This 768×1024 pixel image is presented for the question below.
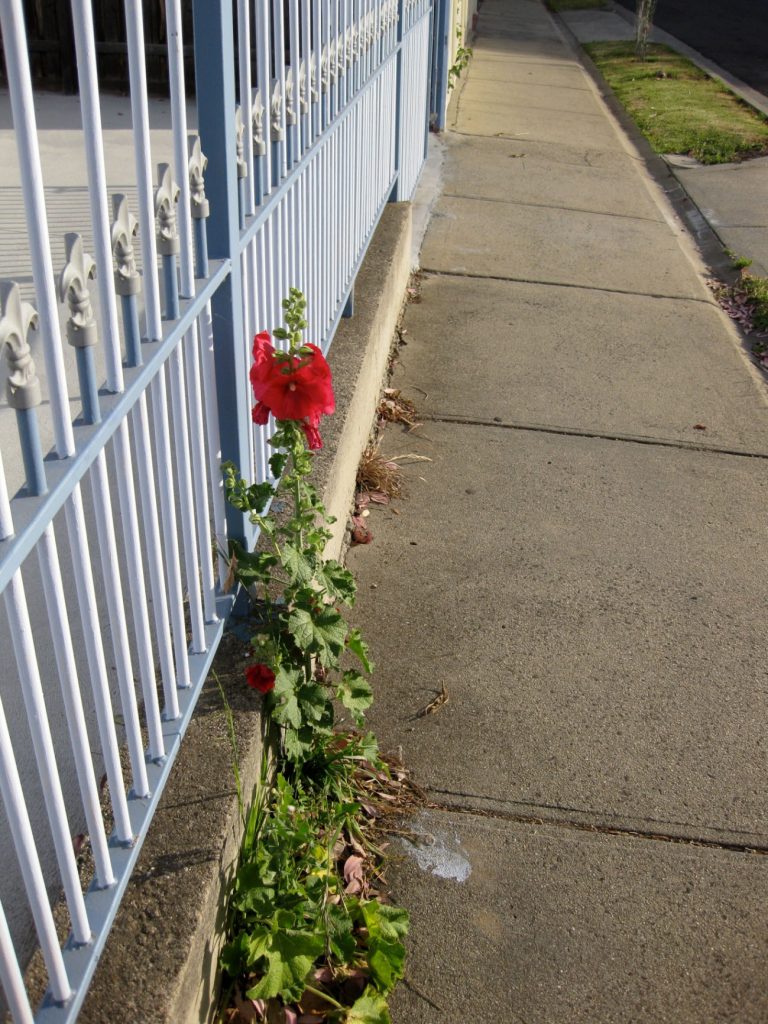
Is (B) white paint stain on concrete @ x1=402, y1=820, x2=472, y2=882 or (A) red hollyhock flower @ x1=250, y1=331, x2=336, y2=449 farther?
(B) white paint stain on concrete @ x1=402, y1=820, x2=472, y2=882

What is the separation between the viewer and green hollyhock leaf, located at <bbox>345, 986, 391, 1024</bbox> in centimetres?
213

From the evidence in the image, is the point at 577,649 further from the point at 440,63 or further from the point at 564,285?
the point at 440,63

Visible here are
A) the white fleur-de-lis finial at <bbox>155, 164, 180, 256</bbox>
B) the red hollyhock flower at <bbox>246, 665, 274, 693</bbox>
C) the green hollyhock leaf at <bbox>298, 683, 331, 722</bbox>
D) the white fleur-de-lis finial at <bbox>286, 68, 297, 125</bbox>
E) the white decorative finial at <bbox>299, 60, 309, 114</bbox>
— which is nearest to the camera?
the white fleur-de-lis finial at <bbox>155, 164, 180, 256</bbox>

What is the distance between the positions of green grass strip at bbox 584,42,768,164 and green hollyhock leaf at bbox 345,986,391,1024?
10.3 meters

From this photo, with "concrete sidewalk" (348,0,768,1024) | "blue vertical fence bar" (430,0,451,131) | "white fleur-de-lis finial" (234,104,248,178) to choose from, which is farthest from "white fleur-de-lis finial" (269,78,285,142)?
"blue vertical fence bar" (430,0,451,131)

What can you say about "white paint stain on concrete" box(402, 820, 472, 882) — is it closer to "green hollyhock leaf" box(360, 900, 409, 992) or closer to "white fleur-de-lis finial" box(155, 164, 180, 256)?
"green hollyhock leaf" box(360, 900, 409, 992)

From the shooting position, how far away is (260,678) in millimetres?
2434

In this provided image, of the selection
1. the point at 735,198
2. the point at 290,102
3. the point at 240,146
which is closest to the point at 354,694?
the point at 240,146

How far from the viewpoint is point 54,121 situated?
9758mm

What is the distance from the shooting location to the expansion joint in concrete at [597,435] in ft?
16.0

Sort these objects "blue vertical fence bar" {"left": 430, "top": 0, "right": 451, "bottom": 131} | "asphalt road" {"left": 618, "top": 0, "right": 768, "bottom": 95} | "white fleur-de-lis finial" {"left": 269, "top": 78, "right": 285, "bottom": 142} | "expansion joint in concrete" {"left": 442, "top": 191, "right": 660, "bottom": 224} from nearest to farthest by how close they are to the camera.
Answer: "white fleur-de-lis finial" {"left": 269, "top": 78, "right": 285, "bottom": 142} < "expansion joint in concrete" {"left": 442, "top": 191, "right": 660, "bottom": 224} < "blue vertical fence bar" {"left": 430, "top": 0, "right": 451, "bottom": 131} < "asphalt road" {"left": 618, "top": 0, "right": 768, "bottom": 95}

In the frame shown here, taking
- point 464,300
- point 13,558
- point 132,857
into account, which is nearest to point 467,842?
point 132,857

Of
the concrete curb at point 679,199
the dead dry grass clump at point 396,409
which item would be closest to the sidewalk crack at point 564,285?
the concrete curb at point 679,199

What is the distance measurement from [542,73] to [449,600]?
47.2ft
